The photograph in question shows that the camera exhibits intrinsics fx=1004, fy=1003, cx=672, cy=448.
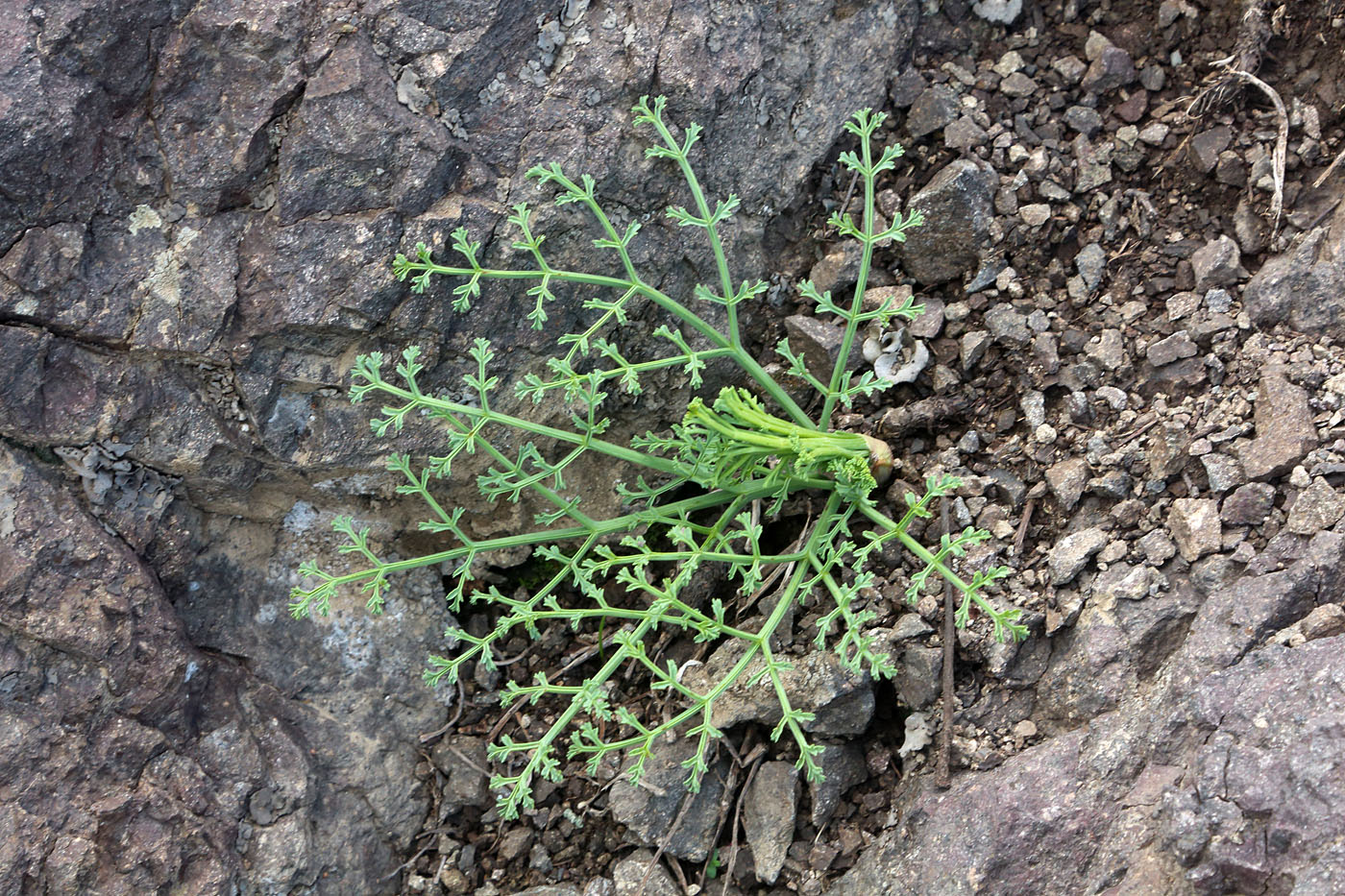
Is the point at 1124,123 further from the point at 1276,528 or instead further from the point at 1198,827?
the point at 1198,827

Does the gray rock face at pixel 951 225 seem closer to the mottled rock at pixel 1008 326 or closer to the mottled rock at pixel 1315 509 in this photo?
the mottled rock at pixel 1008 326

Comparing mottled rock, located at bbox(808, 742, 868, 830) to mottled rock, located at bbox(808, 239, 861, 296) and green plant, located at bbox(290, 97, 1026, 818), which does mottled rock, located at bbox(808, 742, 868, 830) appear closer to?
green plant, located at bbox(290, 97, 1026, 818)

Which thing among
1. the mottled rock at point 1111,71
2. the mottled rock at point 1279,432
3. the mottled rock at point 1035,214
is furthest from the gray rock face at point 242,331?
the mottled rock at point 1279,432

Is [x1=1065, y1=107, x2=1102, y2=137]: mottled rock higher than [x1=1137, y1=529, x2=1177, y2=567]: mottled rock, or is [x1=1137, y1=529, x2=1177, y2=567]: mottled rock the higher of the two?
[x1=1065, y1=107, x2=1102, y2=137]: mottled rock

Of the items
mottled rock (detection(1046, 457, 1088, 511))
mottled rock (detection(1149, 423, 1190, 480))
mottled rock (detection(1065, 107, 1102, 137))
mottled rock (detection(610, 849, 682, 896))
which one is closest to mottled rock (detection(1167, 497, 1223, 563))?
mottled rock (detection(1149, 423, 1190, 480))

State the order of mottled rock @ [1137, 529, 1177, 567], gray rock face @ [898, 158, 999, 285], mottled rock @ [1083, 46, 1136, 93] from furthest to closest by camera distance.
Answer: mottled rock @ [1083, 46, 1136, 93], gray rock face @ [898, 158, 999, 285], mottled rock @ [1137, 529, 1177, 567]

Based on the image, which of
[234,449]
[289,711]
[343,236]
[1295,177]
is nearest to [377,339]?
[343,236]

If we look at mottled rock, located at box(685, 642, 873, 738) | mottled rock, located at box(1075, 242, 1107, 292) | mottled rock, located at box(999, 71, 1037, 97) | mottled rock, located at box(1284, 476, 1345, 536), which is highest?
mottled rock, located at box(999, 71, 1037, 97)
